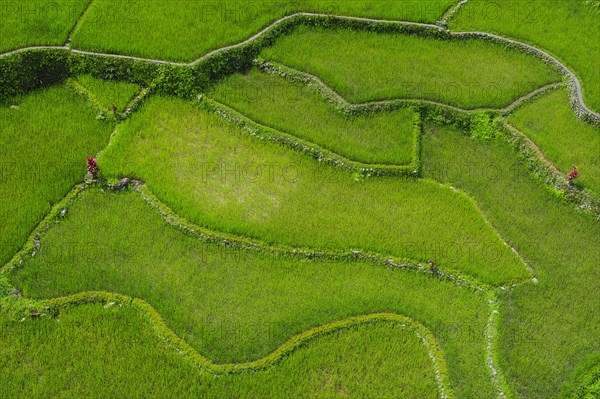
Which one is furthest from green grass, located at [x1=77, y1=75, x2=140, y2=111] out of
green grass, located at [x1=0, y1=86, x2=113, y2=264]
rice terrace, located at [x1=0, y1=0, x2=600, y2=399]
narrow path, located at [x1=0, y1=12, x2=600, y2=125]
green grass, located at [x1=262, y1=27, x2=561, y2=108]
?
green grass, located at [x1=262, y1=27, x2=561, y2=108]

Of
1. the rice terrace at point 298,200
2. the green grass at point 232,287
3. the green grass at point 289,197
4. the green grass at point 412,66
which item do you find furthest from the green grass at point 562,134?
the green grass at point 232,287

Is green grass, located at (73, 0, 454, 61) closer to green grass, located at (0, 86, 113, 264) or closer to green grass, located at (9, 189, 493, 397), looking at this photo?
green grass, located at (0, 86, 113, 264)

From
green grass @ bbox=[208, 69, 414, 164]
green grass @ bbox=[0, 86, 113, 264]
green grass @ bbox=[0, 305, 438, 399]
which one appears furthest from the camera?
green grass @ bbox=[208, 69, 414, 164]

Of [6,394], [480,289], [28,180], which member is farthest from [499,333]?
[28,180]

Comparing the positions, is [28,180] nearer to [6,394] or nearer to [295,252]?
[6,394]

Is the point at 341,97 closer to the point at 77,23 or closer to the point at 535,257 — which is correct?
the point at 535,257

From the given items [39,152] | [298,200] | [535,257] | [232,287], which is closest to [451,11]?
[535,257]
